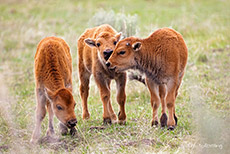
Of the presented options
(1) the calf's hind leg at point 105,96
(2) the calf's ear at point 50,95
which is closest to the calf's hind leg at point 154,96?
(1) the calf's hind leg at point 105,96

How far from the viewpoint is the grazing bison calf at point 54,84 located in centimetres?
664

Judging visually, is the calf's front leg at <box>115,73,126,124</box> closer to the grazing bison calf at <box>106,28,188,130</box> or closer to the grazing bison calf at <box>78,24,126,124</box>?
the grazing bison calf at <box>78,24,126,124</box>

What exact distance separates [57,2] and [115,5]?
436 cm

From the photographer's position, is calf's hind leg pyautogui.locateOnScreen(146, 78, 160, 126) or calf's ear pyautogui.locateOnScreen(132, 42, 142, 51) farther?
calf's hind leg pyautogui.locateOnScreen(146, 78, 160, 126)

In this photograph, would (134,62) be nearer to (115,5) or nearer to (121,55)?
(121,55)

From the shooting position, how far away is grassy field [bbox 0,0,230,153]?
6.63 meters

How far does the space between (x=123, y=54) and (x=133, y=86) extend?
128 inches

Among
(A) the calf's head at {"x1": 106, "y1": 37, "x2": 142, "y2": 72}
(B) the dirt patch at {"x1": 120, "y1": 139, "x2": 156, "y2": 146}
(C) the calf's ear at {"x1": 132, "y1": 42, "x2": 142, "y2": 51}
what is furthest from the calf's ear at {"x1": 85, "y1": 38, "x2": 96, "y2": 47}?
(B) the dirt patch at {"x1": 120, "y1": 139, "x2": 156, "y2": 146}

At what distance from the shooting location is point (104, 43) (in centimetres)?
790

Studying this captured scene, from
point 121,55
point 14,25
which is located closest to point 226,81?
point 121,55

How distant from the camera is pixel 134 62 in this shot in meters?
7.58

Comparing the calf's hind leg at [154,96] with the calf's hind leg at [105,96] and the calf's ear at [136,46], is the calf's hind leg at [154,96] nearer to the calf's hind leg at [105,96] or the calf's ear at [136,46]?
the calf's ear at [136,46]

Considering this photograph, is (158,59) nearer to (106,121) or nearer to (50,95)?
(106,121)

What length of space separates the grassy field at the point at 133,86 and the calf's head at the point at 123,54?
127 centimetres
